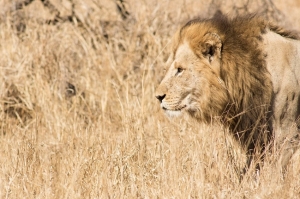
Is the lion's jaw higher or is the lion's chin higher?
the lion's jaw

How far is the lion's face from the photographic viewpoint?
4705 millimetres

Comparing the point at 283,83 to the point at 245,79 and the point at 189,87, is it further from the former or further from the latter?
the point at 189,87

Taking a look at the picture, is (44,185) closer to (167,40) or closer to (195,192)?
(195,192)

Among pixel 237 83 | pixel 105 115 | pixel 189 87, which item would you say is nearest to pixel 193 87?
pixel 189 87

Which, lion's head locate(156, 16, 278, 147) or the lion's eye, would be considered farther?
the lion's eye

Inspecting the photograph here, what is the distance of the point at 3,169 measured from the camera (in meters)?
4.63

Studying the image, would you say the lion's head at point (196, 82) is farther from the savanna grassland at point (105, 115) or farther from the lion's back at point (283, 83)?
the lion's back at point (283, 83)

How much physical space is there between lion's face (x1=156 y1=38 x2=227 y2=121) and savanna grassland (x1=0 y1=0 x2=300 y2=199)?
0.55ft

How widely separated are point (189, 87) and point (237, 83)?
1.02ft

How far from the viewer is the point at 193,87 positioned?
187 inches

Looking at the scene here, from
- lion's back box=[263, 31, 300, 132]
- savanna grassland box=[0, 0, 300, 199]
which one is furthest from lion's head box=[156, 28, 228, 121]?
lion's back box=[263, 31, 300, 132]

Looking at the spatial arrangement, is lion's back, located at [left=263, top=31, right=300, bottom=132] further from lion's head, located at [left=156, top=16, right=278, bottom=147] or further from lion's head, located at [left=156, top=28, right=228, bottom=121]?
lion's head, located at [left=156, top=28, right=228, bottom=121]

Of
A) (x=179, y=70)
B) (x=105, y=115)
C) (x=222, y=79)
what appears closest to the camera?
(x=222, y=79)

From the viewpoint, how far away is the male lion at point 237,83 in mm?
4715
